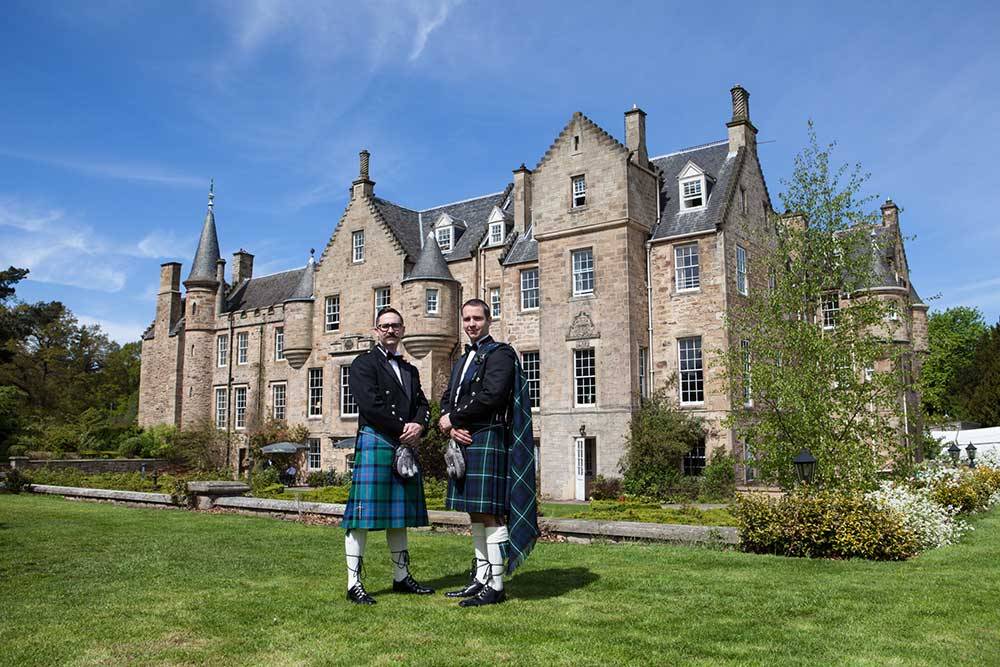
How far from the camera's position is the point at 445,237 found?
3519 cm

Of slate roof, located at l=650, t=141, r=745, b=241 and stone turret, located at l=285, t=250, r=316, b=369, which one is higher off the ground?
slate roof, located at l=650, t=141, r=745, b=241

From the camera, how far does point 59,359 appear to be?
58156 millimetres

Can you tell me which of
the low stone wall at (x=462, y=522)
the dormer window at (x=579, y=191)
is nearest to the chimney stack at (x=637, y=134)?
the dormer window at (x=579, y=191)

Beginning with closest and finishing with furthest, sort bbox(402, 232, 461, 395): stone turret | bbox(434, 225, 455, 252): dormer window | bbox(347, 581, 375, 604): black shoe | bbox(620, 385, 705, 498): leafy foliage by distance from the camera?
bbox(347, 581, 375, 604): black shoe → bbox(620, 385, 705, 498): leafy foliage → bbox(402, 232, 461, 395): stone turret → bbox(434, 225, 455, 252): dormer window

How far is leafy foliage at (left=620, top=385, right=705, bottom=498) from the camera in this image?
25.1 metres

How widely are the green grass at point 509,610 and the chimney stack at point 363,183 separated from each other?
87.6 feet

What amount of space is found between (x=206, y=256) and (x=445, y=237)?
17.5m

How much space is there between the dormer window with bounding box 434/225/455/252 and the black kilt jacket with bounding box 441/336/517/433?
1099 inches

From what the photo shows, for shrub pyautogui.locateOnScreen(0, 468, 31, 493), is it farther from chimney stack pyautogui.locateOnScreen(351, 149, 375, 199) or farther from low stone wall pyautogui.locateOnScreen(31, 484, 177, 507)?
chimney stack pyautogui.locateOnScreen(351, 149, 375, 199)

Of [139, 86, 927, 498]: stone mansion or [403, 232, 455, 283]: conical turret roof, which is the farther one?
[403, 232, 455, 283]: conical turret roof

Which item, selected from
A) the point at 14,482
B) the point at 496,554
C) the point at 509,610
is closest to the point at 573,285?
the point at 14,482

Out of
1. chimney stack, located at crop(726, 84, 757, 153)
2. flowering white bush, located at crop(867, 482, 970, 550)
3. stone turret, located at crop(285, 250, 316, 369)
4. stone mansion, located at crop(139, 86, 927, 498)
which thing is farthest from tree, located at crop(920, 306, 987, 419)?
flowering white bush, located at crop(867, 482, 970, 550)

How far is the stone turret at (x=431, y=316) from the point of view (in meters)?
32.0

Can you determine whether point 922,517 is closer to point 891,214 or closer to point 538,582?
point 538,582
